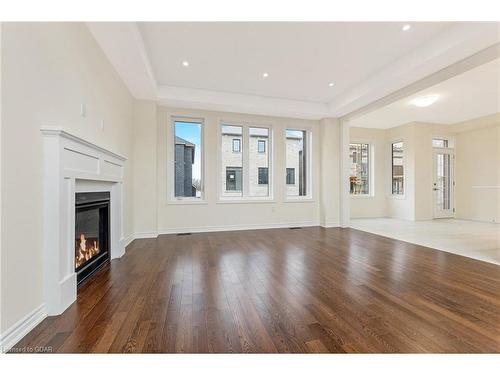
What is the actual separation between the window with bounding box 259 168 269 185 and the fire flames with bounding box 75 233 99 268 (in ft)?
12.2

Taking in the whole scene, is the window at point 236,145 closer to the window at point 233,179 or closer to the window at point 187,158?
the window at point 233,179

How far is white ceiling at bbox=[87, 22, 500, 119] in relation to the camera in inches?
108

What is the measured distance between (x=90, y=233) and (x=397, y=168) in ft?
27.1

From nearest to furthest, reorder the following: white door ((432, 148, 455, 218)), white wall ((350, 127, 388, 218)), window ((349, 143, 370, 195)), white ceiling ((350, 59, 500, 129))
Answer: white ceiling ((350, 59, 500, 129))
white door ((432, 148, 455, 218))
white wall ((350, 127, 388, 218))
window ((349, 143, 370, 195))

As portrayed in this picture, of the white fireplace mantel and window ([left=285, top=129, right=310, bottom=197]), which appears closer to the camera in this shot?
the white fireplace mantel

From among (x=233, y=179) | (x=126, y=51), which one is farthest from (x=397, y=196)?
(x=126, y=51)

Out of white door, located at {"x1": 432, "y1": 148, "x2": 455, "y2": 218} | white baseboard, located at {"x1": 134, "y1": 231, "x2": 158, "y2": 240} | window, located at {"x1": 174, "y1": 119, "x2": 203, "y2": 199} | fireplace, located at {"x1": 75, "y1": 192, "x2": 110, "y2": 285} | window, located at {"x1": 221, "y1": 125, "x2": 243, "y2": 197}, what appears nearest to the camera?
fireplace, located at {"x1": 75, "y1": 192, "x2": 110, "y2": 285}

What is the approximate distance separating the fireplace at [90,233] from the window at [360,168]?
6.93 meters

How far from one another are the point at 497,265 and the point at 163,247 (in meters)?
4.58

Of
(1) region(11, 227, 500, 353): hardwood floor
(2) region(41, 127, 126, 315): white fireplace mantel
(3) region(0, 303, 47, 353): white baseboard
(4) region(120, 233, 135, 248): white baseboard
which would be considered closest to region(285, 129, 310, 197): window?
(1) region(11, 227, 500, 353): hardwood floor

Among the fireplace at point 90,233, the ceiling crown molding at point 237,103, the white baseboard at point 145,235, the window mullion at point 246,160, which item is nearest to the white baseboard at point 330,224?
the window mullion at point 246,160

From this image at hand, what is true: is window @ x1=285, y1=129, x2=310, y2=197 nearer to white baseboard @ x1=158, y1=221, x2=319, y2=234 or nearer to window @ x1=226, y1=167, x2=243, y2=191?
white baseboard @ x1=158, y1=221, x2=319, y2=234

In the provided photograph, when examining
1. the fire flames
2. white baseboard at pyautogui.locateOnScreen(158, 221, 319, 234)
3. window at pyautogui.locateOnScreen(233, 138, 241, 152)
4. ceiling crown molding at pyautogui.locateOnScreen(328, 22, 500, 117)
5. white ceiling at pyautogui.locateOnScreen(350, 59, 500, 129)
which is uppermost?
white ceiling at pyautogui.locateOnScreen(350, 59, 500, 129)

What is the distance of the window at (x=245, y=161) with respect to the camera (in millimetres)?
5426
